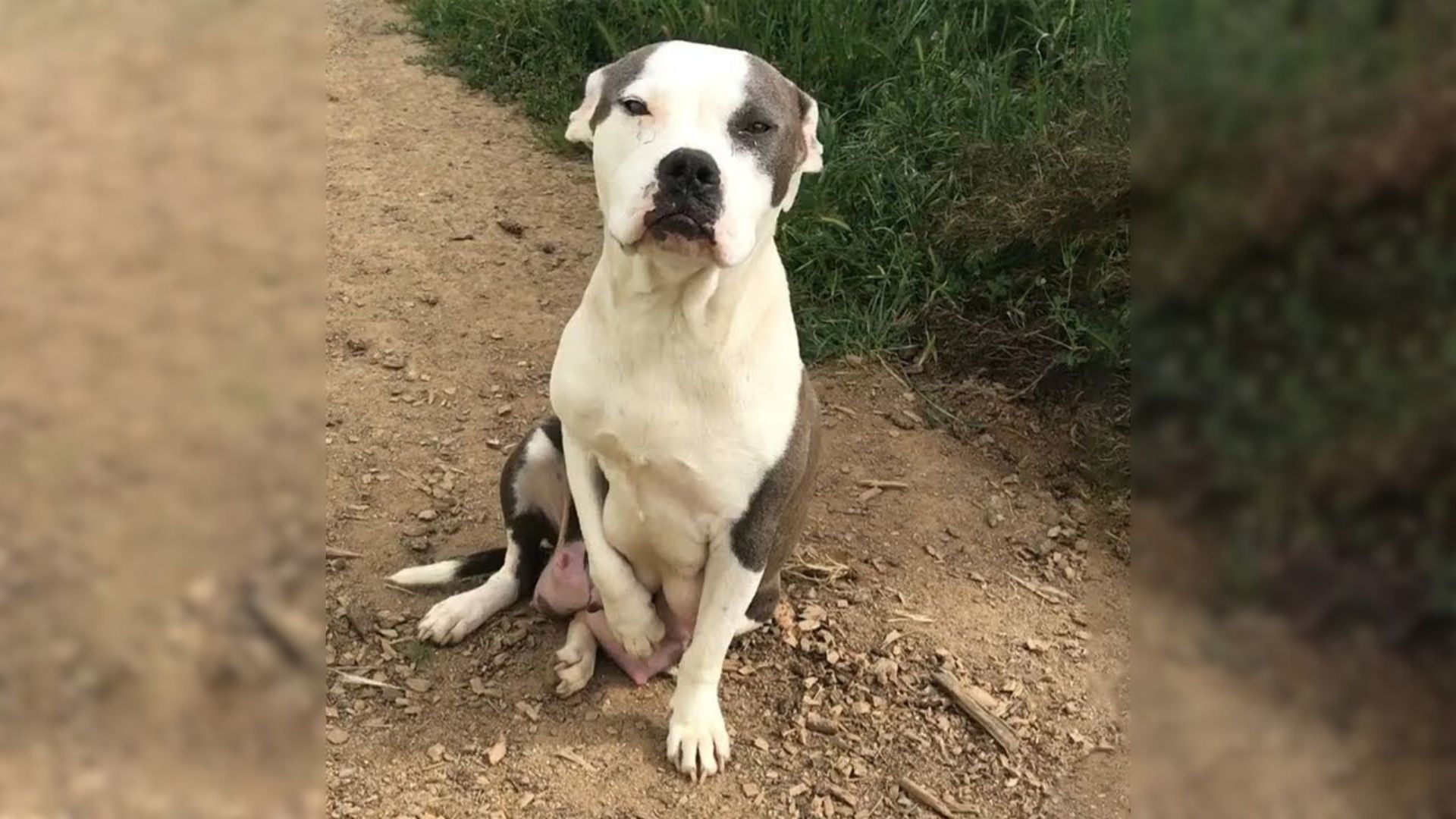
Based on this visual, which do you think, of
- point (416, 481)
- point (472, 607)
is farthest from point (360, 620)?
point (416, 481)

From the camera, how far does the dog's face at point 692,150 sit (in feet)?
6.97

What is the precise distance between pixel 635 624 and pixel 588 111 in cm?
125

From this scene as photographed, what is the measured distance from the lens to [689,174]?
2104 millimetres

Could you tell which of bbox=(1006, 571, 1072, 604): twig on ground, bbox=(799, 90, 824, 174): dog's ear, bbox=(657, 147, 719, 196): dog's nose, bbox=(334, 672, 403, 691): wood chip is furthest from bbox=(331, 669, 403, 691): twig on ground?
bbox=(1006, 571, 1072, 604): twig on ground

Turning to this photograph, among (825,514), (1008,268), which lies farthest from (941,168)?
(825,514)

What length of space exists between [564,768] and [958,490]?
173 cm

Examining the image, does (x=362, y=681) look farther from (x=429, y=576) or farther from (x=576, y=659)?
(x=576, y=659)

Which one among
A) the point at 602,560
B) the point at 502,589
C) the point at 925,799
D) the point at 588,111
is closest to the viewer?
the point at 588,111

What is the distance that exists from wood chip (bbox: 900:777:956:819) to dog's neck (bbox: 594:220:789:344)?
1.28 metres

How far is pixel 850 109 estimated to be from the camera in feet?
16.2

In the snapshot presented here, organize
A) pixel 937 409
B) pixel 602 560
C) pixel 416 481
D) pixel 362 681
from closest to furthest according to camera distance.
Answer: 1. pixel 602 560
2. pixel 362 681
3. pixel 416 481
4. pixel 937 409

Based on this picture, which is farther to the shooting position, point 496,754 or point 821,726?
point 821,726

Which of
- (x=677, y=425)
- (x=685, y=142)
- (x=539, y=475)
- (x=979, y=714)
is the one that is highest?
(x=685, y=142)

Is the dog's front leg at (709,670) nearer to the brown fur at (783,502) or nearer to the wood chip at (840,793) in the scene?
the brown fur at (783,502)
